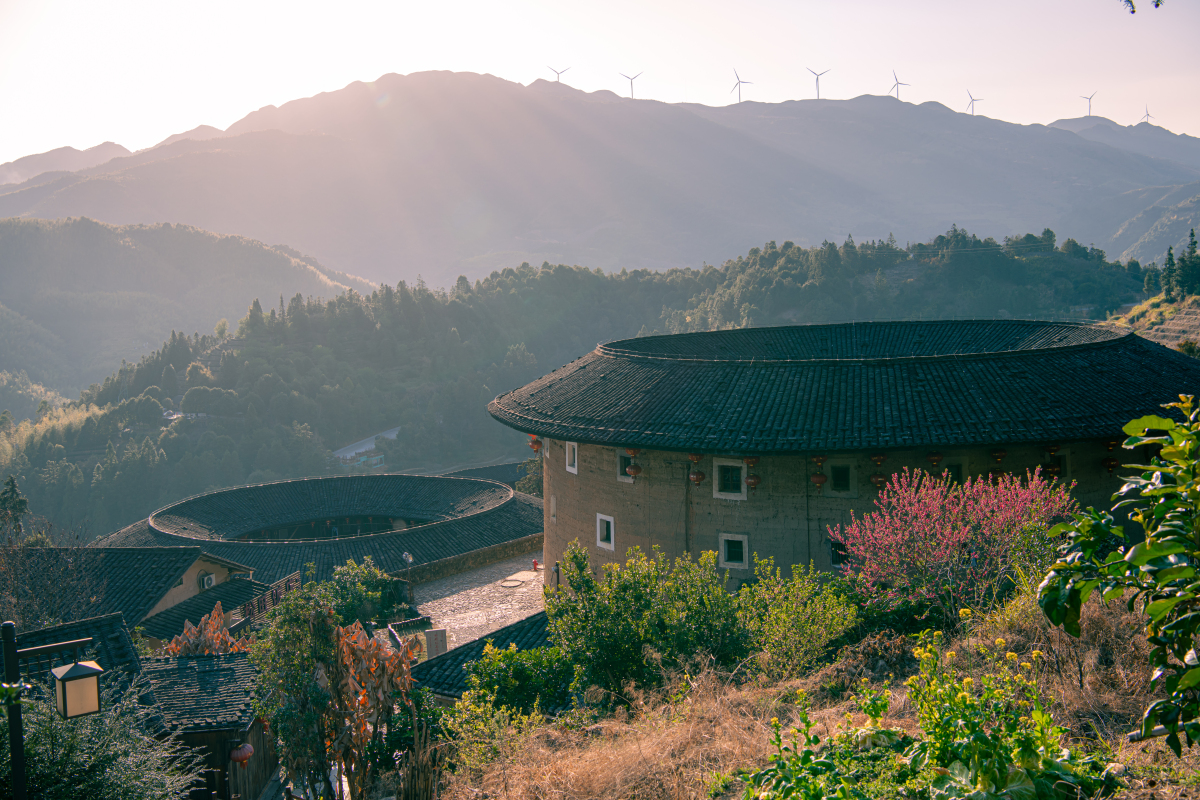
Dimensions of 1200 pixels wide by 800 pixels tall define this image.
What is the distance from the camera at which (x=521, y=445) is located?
11531 cm

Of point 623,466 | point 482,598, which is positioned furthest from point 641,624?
point 482,598

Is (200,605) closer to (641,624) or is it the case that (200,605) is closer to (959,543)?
(641,624)

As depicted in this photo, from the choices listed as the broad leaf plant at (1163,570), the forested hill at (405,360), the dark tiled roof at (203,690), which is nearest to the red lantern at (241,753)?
the dark tiled roof at (203,690)

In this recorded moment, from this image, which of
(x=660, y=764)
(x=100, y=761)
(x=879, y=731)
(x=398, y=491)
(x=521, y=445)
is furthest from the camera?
(x=521, y=445)

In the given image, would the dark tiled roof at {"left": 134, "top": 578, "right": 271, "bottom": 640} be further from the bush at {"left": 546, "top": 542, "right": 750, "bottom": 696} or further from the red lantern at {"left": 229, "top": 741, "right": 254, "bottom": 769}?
the bush at {"left": 546, "top": 542, "right": 750, "bottom": 696}

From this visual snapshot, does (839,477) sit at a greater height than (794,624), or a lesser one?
greater

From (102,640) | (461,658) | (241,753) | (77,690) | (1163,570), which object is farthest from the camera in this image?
(461,658)

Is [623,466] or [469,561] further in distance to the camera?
[469,561]

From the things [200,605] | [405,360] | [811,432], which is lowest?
[200,605]

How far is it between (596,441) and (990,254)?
117m

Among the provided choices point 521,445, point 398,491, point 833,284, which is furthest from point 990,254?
point 398,491

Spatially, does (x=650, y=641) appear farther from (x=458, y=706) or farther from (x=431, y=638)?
(x=431, y=638)

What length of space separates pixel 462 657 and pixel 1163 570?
15.3 metres

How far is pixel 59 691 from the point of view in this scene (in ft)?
25.2
